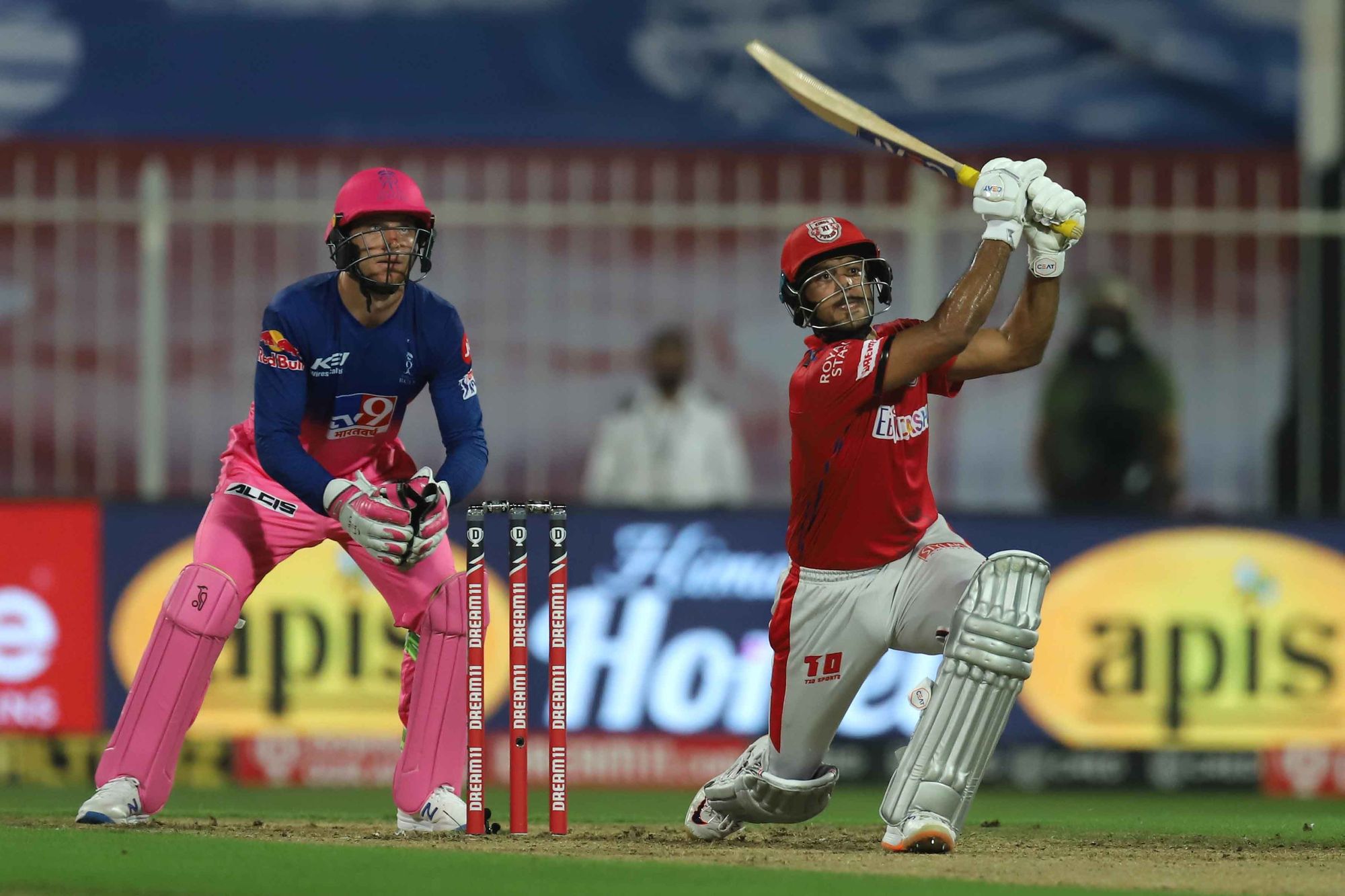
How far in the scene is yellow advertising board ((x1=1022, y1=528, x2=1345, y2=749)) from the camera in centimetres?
1052

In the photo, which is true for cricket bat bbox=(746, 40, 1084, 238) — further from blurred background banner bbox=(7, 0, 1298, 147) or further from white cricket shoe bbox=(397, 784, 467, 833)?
blurred background banner bbox=(7, 0, 1298, 147)

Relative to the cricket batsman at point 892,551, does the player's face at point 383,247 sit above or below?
above

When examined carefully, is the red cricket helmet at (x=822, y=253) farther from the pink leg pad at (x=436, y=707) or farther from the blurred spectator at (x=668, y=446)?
the blurred spectator at (x=668, y=446)

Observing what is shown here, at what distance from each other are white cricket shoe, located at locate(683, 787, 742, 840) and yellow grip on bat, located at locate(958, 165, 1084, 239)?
86.0 inches

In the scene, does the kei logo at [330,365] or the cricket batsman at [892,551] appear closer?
the cricket batsman at [892,551]

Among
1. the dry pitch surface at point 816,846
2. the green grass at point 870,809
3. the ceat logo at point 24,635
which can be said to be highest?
the ceat logo at point 24,635

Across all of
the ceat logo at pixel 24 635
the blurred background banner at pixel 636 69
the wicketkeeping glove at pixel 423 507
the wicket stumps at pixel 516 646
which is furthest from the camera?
the blurred background banner at pixel 636 69

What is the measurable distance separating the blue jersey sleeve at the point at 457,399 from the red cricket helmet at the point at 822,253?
43.0 inches

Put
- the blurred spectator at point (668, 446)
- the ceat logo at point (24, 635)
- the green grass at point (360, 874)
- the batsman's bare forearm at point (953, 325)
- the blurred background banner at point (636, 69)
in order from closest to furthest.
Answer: the green grass at point (360, 874), the batsman's bare forearm at point (953, 325), the ceat logo at point (24, 635), the blurred spectator at point (668, 446), the blurred background banner at point (636, 69)

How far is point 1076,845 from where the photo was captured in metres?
7.38

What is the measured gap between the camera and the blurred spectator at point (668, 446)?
11367 mm

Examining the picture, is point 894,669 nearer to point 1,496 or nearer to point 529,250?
point 529,250

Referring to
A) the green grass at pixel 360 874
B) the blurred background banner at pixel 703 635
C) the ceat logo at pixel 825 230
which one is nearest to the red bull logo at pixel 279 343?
the green grass at pixel 360 874

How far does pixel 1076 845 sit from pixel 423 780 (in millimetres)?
2169
